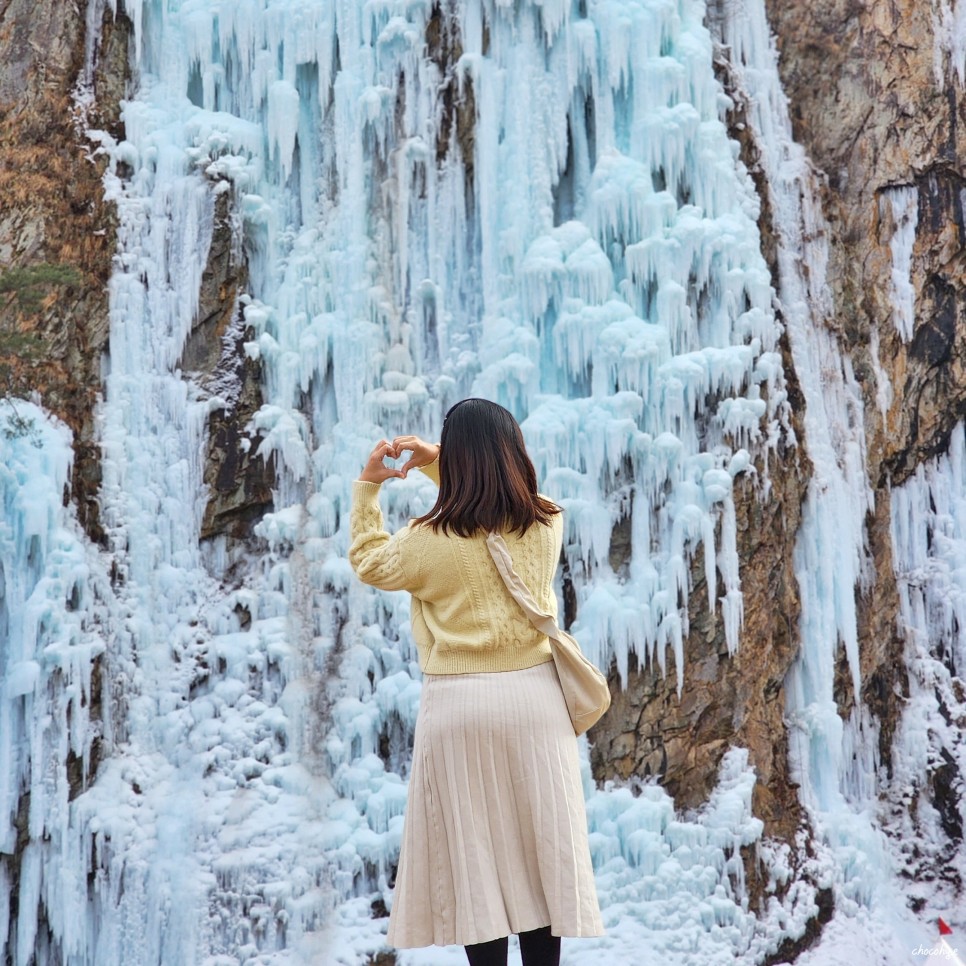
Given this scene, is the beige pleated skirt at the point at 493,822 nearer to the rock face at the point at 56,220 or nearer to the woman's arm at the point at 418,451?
A: the woman's arm at the point at 418,451

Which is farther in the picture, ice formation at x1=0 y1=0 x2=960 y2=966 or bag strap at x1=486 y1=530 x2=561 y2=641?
ice formation at x1=0 y1=0 x2=960 y2=966

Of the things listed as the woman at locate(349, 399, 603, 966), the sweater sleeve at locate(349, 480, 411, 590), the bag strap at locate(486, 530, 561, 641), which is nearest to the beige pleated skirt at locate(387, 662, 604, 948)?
the woman at locate(349, 399, 603, 966)

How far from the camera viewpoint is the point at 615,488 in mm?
5895

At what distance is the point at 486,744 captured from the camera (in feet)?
8.32

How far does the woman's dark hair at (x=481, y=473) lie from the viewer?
2.57m

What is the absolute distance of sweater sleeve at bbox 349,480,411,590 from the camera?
2.65 meters

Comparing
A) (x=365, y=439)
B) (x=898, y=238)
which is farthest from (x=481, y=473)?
(x=898, y=238)

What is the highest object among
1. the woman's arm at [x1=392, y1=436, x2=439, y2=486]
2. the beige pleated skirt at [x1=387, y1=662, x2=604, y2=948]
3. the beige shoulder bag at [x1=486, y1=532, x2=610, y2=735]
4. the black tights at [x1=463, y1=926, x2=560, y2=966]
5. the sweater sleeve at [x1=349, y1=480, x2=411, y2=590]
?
the woman's arm at [x1=392, y1=436, x2=439, y2=486]

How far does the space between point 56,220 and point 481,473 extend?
4.38 meters

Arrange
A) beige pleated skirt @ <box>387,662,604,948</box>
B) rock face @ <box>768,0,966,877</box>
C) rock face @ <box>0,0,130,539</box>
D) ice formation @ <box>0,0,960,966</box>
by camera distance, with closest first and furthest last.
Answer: beige pleated skirt @ <box>387,662,604,948</box>, ice formation @ <box>0,0,960,966</box>, rock face @ <box>0,0,130,539</box>, rock face @ <box>768,0,966,877</box>

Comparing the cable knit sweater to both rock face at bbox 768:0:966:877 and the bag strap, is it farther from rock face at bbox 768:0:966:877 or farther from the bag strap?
rock face at bbox 768:0:966:877

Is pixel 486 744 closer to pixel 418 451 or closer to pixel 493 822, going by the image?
pixel 493 822

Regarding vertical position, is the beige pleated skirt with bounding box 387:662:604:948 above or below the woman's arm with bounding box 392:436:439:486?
below

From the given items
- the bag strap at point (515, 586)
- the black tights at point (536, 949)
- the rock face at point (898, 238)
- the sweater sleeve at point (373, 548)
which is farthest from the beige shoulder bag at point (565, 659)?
the rock face at point (898, 238)
